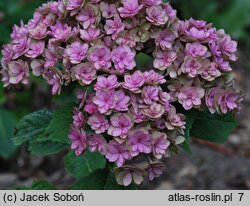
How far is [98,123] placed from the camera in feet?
6.38

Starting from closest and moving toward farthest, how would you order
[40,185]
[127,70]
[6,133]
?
[127,70]
[40,185]
[6,133]

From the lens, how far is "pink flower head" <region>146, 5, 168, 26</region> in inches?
81.0

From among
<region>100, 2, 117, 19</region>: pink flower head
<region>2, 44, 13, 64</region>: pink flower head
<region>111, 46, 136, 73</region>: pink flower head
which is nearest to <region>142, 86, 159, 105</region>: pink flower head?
<region>111, 46, 136, 73</region>: pink flower head

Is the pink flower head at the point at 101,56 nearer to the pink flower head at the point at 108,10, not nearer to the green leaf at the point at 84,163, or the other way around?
the pink flower head at the point at 108,10

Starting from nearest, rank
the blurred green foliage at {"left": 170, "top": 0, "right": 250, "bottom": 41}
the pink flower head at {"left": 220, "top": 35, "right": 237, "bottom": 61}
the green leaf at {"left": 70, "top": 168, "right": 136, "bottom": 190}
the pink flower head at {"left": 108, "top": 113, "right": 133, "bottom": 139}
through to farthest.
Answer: the pink flower head at {"left": 108, "top": 113, "right": 133, "bottom": 139} → the pink flower head at {"left": 220, "top": 35, "right": 237, "bottom": 61} → the green leaf at {"left": 70, "top": 168, "right": 136, "bottom": 190} → the blurred green foliage at {"left": 170, "top": 0, "right": 250, "bottom": 41}

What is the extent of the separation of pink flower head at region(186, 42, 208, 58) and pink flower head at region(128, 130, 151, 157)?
1.14 ft

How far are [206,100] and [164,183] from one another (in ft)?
5.13

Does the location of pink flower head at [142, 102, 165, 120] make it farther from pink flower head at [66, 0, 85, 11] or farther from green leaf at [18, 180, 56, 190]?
green leaf at [18, 180, 56, 190]

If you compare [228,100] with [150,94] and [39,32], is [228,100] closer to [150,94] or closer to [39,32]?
[150,94]

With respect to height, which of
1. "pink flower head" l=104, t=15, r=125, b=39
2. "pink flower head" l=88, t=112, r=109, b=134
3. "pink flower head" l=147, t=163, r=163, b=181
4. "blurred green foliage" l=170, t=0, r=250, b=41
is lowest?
"blurred green foliage" l=170, t=0, r=250, b=41

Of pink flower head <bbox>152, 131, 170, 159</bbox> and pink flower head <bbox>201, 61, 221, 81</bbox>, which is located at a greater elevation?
pink flower head <bbox>201, 61, 221, 81</bbox>

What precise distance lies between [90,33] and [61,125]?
0.35m

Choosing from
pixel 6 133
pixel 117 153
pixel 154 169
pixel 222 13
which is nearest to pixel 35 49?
pixel 117 153

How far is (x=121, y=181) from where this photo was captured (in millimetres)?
2053
